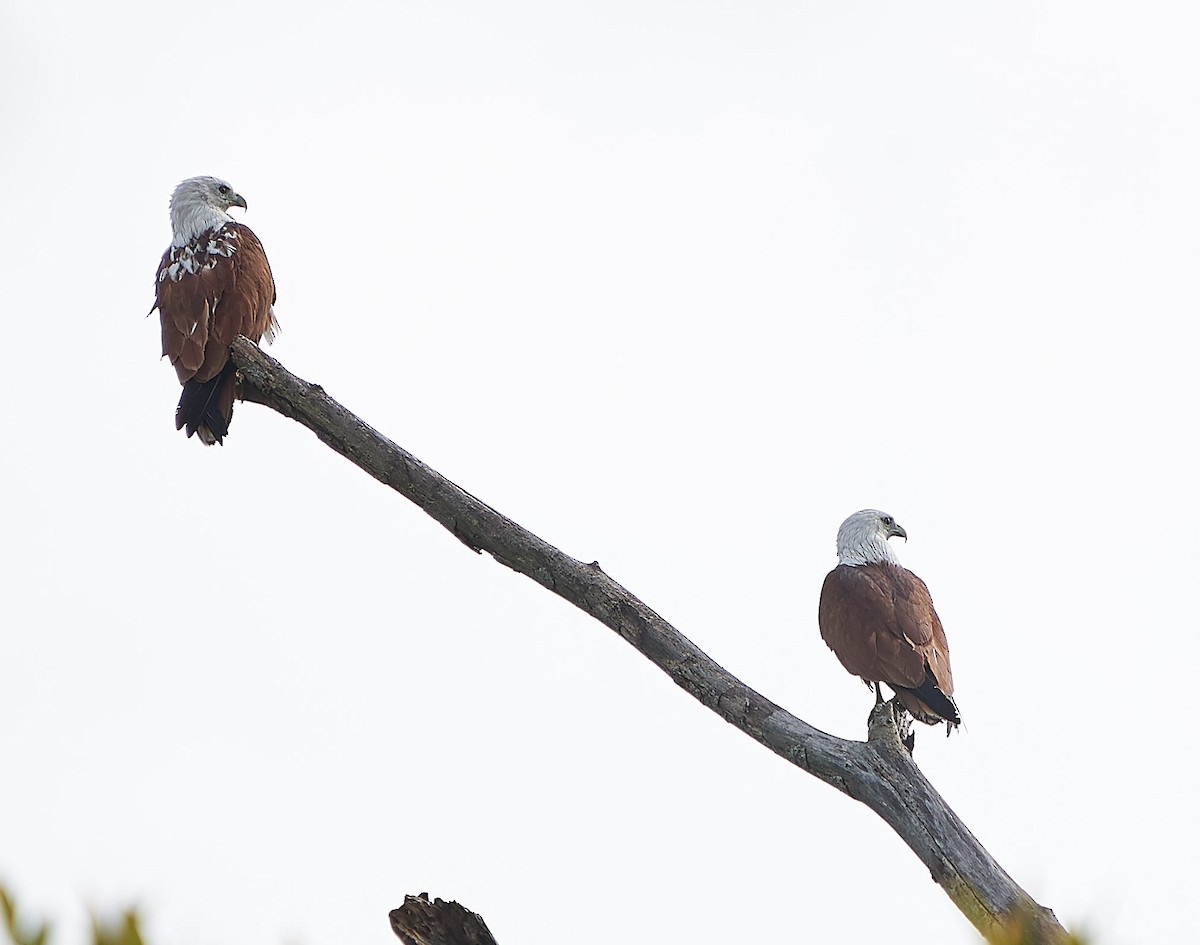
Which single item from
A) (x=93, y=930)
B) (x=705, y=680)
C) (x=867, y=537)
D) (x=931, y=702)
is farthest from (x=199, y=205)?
(x=93, y=930)

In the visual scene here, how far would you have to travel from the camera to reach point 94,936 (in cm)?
77

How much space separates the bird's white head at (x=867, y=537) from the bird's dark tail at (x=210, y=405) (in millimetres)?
2617

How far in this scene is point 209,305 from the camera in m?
4.66

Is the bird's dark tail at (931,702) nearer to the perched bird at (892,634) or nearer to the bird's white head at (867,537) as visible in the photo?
the perched bird at (892,634)

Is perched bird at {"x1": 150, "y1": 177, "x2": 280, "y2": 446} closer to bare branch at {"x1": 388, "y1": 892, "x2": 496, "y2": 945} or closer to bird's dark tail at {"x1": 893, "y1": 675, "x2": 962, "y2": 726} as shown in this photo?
bare branch at {"x1": 388, "y1": 892, "x2": 496, "y2": 945}

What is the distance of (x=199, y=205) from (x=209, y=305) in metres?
0.93

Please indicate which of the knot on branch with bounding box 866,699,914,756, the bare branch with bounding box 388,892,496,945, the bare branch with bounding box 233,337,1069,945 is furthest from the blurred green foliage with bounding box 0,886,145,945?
the knot on branch with bounding box 866,699,914,756

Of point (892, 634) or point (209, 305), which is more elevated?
point (209, 305)

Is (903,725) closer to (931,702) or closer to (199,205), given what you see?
(931,702)

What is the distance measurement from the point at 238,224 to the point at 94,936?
4762 millimetres

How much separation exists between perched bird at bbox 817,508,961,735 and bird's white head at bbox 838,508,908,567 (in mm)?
257

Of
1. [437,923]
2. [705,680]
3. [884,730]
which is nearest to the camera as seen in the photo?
[437,923]

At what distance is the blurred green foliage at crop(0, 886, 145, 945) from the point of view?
771 millimetres

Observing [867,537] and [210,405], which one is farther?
[867,537]
